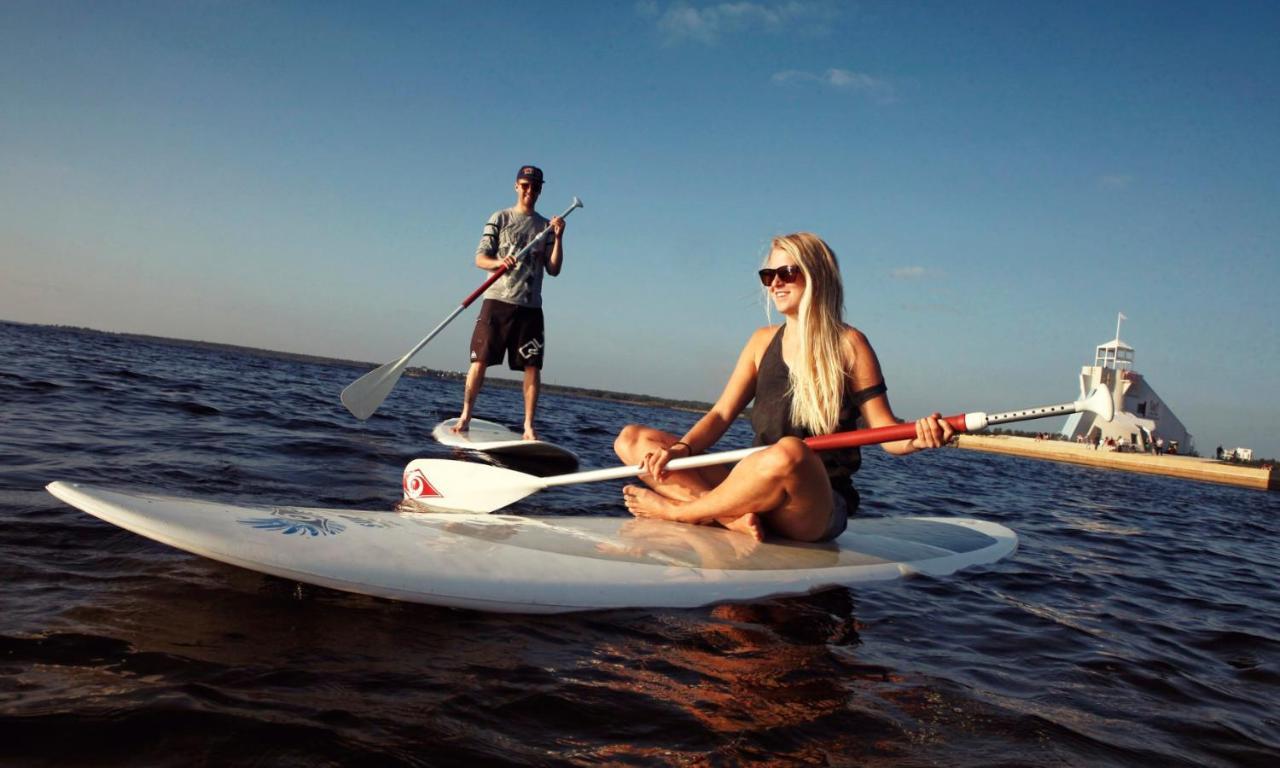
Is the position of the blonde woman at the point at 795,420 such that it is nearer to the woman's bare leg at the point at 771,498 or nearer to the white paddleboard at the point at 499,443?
the woman's bare leg at the point at 771,498

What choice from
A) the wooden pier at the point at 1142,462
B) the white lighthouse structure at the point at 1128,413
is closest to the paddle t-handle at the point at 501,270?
the wooden pier at the point at 1142,462

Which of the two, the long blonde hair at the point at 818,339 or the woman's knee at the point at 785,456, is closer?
the woman's knee at the point at 785,456

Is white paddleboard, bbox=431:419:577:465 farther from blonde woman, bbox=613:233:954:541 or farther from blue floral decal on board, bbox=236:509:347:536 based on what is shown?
blue floral decal on board, bbox=236:509:347:536

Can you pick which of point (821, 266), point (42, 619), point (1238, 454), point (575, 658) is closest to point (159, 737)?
point (42, 619)

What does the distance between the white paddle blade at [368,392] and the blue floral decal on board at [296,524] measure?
4094 millimetres

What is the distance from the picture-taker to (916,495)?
8.76 meters

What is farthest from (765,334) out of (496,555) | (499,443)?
(499,443)

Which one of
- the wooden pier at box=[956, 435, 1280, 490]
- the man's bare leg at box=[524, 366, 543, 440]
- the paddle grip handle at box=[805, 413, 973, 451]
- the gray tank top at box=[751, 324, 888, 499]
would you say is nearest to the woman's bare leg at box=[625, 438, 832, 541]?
the paddle grip handle at box=[805, 413, 973, 451]

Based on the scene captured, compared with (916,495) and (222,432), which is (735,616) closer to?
(222,432)

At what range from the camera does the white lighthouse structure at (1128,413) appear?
35125 millimetres

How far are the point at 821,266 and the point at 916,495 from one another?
20.0 ft

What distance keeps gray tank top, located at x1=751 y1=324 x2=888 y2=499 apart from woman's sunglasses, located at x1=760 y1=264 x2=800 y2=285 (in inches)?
11.8

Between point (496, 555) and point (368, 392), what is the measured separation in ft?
15.1

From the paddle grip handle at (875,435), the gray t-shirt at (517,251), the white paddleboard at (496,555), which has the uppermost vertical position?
the gray t-shirt at (517,251)
